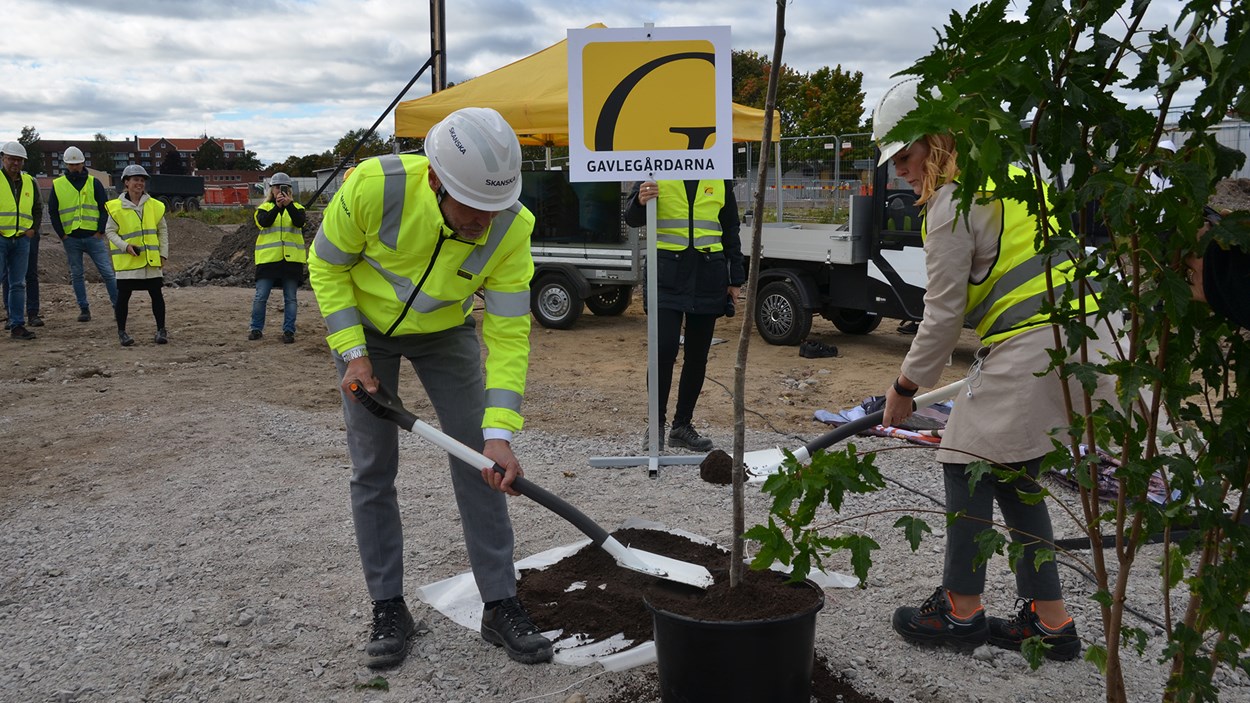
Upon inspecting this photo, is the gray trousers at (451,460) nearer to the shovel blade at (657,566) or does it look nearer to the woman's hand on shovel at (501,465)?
the woman's hand on shovel at (501,465)

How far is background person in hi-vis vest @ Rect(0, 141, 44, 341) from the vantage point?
10500 millimetres

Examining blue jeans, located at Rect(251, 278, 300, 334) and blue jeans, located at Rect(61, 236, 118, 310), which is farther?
blue jeans, located at Rect(61, 236, 118, 310)

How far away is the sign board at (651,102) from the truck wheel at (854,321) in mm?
5584

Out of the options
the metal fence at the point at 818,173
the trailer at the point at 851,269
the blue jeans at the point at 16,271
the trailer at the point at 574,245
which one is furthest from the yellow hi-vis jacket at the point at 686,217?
the metal fence at the point at 818,173

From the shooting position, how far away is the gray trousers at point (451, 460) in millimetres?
3451

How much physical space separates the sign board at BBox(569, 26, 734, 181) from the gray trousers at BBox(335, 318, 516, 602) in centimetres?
214

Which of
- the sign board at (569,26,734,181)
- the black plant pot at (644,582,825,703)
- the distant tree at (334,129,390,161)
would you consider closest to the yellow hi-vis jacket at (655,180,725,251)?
the sign board at (569,26,734,181)

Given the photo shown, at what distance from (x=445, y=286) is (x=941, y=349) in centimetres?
158

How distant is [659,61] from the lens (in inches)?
212

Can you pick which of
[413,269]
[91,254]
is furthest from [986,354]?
[91,254]

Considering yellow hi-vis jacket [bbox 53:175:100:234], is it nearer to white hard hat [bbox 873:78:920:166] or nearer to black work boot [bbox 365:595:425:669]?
black work boot [bbox 365:595:425:669]

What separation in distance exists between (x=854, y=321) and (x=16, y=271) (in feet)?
28.7

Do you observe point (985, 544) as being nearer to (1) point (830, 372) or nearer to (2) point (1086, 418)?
(2) point (1086, 418)

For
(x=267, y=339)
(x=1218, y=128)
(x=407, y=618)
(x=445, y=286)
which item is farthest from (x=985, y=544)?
(x=267, y=339)
